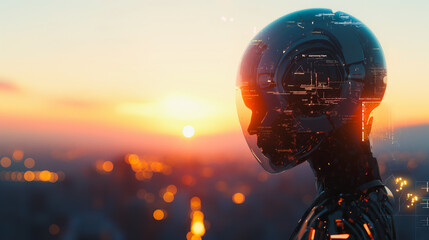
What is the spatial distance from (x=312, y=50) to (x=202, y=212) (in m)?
27.3

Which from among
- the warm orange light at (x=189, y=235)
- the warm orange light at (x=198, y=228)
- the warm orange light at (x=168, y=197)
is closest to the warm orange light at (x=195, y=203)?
the warm orange light at (x=198, y=228)

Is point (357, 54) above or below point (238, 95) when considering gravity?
above

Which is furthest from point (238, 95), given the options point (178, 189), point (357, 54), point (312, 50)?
point (178, 189)

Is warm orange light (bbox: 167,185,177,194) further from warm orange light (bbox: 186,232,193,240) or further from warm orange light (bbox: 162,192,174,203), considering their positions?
warm orange light (bbox: 186,232,193,240)

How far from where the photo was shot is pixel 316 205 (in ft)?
4.55

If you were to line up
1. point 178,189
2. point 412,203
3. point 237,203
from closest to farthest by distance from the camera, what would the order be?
point 412,203
point 237,203
point 178,189

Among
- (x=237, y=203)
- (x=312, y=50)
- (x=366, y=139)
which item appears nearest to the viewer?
(x=312, y=50)

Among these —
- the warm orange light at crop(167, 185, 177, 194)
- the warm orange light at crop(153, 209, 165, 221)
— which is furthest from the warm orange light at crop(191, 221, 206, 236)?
the warm orange light at crop(167, 185, 177, 194)

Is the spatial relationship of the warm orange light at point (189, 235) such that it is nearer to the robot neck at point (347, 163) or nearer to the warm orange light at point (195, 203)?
the warm orange light at point (195, 203)

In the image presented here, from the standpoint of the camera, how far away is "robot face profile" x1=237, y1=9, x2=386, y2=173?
1305 mm

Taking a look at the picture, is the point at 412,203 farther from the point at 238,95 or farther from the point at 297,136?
the point at 238,95

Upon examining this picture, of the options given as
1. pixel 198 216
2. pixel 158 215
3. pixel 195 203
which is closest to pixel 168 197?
pixel 198 216

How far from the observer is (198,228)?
27.0m

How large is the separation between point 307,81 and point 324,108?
0.11m
